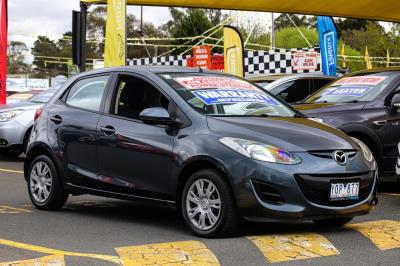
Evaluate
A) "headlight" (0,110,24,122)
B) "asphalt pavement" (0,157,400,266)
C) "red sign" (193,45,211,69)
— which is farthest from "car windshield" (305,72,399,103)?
"red sign" (193,45,211,69)

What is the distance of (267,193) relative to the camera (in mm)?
5262

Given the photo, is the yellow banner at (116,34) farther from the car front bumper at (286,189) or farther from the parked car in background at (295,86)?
the car front bumper at (286,189)

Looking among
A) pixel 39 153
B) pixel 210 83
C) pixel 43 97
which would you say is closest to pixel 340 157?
pixel 210 83

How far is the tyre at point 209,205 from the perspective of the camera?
534cm

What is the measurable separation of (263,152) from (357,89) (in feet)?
12.5

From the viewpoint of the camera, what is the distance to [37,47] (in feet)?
302

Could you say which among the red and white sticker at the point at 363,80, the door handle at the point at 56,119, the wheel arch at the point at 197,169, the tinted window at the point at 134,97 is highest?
the red and white sticker at the point at 363,80

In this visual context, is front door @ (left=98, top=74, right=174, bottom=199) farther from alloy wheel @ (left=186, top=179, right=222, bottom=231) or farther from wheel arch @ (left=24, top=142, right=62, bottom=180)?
wheel arch @ (left=24, top=142, right=62, bottom=180)

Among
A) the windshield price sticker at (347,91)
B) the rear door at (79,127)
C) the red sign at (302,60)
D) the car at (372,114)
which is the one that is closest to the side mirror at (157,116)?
the rear door at (79,127)

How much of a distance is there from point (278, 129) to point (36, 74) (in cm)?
9179

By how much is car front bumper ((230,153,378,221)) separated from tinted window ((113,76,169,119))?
1442 millimetres

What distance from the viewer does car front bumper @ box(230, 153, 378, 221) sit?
17.1 feet

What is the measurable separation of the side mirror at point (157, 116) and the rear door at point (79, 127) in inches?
34.5

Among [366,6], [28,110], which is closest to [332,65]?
[366,6]
